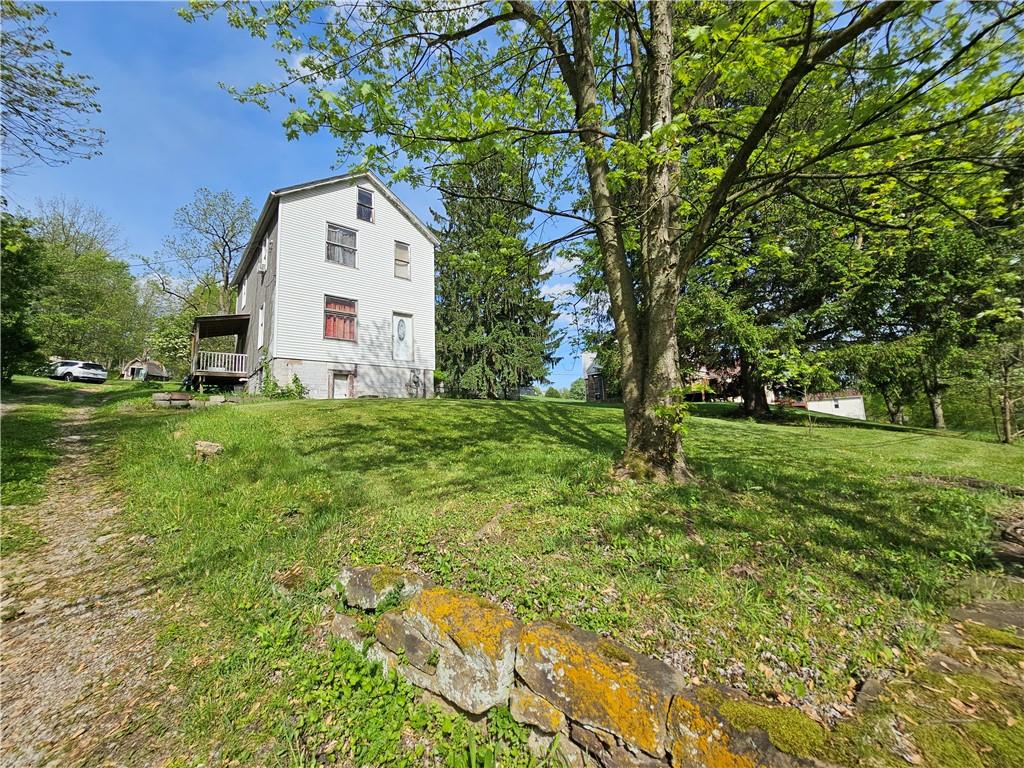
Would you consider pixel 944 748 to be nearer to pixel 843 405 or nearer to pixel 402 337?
pixel 402 337

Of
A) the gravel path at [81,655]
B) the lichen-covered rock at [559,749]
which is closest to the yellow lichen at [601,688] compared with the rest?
the lichen-covered rock at [559,749]

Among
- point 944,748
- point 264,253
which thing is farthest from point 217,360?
point 944,748

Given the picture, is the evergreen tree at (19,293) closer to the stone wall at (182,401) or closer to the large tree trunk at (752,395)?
the stone wall at (182,401)

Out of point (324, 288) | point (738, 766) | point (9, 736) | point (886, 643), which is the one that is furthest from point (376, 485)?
point (324, 288)

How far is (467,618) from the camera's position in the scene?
249 cm

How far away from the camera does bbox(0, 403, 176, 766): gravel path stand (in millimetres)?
2156

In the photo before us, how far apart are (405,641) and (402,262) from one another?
17.4 m

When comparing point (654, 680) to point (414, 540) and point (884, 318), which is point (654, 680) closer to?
point (414, 540)

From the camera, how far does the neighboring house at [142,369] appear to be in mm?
41344

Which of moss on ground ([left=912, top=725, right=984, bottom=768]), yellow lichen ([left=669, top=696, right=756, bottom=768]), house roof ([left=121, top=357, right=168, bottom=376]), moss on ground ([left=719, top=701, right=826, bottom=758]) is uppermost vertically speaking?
house roof ([left=121, top=357, right=168, bottom=376])

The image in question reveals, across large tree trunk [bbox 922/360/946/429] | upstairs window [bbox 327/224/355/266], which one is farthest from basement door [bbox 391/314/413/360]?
large tree trunk [bbox 922/360/946/429]

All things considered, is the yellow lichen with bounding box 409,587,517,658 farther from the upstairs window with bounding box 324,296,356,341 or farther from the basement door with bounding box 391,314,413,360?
the basement door with bounding box 391,314,413,360

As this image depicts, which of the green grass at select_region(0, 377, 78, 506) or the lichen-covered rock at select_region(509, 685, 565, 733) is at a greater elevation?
the green grass at select_region(0, 377, 78, 506)

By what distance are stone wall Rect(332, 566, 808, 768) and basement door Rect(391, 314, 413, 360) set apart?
1507 cm
